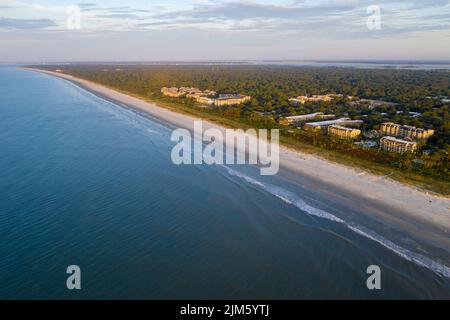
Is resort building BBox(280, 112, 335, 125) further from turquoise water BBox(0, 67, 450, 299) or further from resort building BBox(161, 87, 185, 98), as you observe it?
resort building BBox(161, 87, 185, 98)

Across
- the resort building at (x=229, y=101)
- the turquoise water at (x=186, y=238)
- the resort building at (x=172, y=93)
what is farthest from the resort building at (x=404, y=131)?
the resort building at (x=172, y=93)

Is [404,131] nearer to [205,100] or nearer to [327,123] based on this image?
[327,123]

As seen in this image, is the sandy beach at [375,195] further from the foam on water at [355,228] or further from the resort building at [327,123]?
the resort building at [327,123]

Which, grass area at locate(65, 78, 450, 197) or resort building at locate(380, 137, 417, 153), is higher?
resort building at locate(380, 137, 417, 153)

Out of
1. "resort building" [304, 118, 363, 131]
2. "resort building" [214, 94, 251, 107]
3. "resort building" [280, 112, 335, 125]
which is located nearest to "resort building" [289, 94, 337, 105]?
"resort building" [214, 94, 251, 107]

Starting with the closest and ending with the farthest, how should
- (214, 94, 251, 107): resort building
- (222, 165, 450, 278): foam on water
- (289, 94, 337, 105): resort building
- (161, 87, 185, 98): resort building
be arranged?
(222, 165, 450, 278): foam on water, (214, 94, 251, 107): resort building, (289, 94, 337, 105): resort building, (161, 87, 185, 98): resort building
